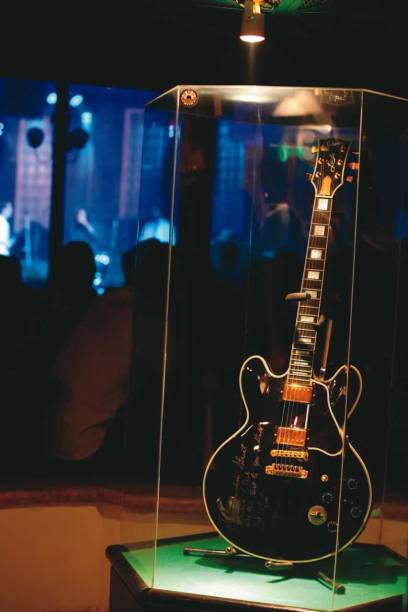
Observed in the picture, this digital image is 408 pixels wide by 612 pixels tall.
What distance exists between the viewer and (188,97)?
7.79ft

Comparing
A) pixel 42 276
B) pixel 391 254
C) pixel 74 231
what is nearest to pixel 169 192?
pixel 391 254

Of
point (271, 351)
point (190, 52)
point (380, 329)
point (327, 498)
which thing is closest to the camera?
Result: point (327, 498)

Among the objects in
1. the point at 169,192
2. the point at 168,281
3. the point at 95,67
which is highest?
the point at 95,67

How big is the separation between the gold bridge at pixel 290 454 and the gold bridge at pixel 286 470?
24 millimetres

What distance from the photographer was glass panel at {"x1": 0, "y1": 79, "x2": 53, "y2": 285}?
18.0 ft

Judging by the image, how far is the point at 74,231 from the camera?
229 inches

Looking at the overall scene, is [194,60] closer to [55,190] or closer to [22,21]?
[22,21]

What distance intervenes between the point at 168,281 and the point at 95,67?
1933 millimetres

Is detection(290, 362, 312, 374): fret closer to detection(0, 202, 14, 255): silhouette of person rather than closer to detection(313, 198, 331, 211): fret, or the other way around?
detection(313, 198, 331, 211): fret

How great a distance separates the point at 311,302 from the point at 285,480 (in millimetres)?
487

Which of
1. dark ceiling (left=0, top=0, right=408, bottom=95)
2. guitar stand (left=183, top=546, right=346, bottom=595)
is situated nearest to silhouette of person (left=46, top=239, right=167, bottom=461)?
guitar stand (left=183, top=546, right=346, bottom=595)

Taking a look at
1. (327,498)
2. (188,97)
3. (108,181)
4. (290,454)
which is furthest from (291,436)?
(108,181)

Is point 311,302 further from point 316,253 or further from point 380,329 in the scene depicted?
point 380,329

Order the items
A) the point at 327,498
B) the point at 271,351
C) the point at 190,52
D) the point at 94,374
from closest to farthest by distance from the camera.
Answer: the point at 327,498, the point at 271,351, the point at 94,374, the point at 190,52
